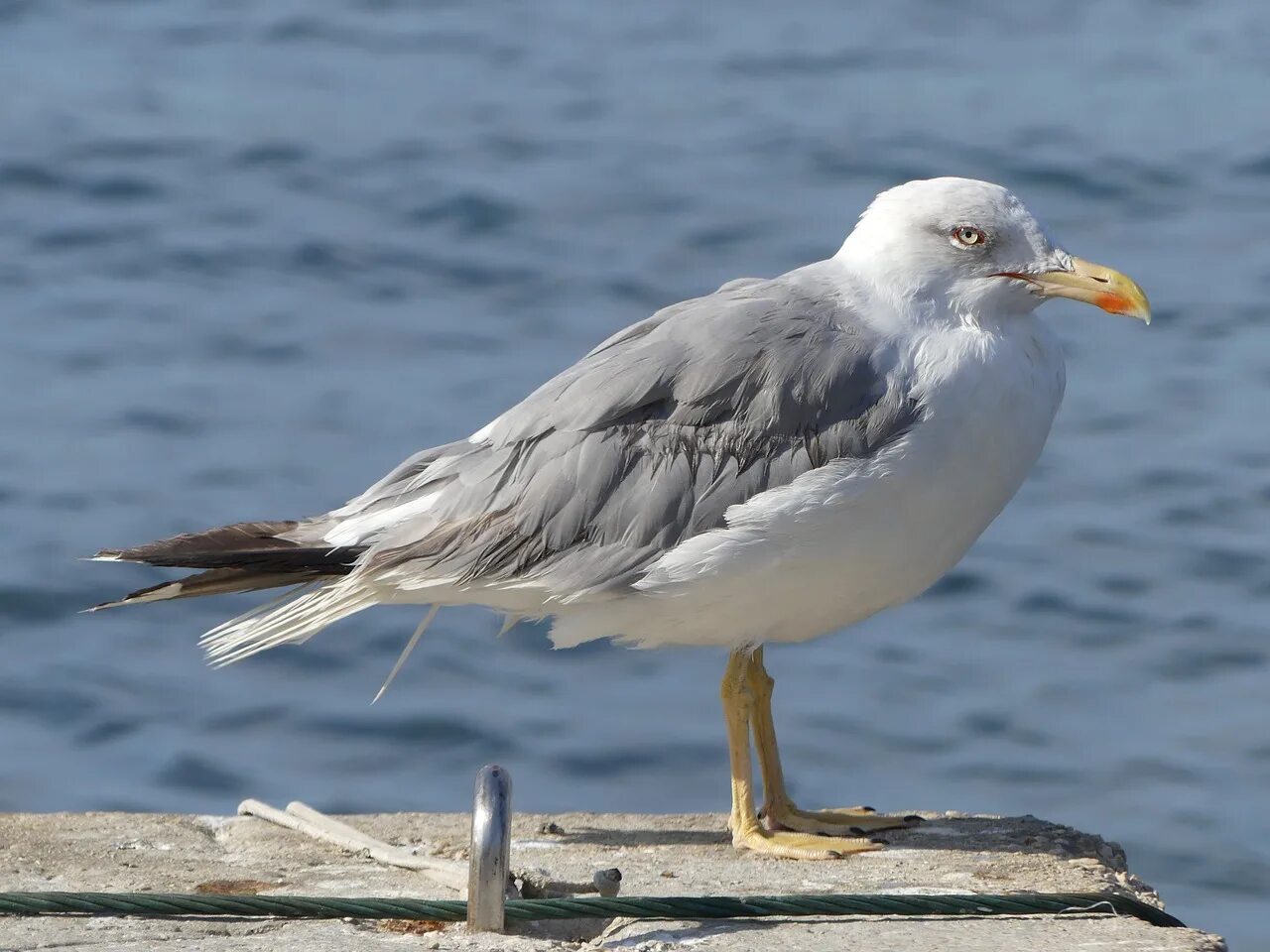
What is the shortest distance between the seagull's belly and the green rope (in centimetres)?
92

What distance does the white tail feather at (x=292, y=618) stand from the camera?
511cm

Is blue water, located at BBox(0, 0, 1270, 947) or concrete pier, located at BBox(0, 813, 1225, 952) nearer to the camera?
concrete pier, located at BBox(0, 813, 1225, 952)

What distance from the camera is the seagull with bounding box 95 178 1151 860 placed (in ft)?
15.7

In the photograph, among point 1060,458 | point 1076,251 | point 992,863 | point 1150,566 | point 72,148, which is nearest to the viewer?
point 992,863

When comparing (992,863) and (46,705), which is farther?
(46,705)

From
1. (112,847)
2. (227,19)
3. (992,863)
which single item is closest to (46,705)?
(112,847)

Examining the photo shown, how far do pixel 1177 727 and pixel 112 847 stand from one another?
16.2ft

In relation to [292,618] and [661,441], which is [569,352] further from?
[661,441]

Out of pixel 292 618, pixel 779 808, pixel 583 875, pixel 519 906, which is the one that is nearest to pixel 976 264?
pixel 779 808

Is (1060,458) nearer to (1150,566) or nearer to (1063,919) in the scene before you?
(1150,566)

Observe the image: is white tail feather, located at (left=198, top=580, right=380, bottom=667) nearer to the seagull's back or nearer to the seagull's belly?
the seagull's back

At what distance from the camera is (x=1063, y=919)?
4.23 metres

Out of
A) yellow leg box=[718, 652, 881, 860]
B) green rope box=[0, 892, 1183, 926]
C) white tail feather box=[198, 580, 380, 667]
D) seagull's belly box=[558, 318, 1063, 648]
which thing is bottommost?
green rope box=[0, 892, 1183, 926]

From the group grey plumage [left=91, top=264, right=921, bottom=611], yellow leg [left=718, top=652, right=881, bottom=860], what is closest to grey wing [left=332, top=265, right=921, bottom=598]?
Result: grey plumage [left=91, top=264, right=921, bottom=611]
